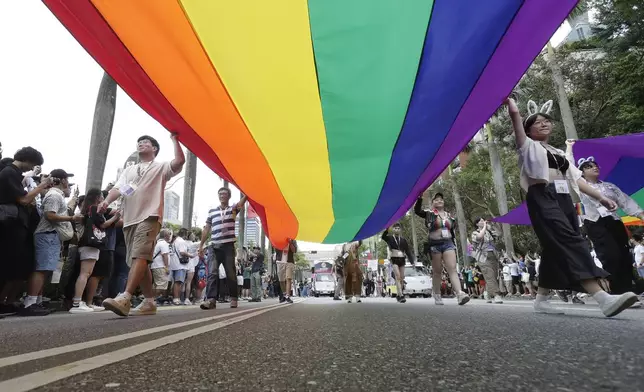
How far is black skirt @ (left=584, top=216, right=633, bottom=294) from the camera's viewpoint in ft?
15.2

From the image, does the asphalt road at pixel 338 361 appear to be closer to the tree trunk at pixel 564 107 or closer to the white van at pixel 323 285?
the tree trunk at pixel 564 107

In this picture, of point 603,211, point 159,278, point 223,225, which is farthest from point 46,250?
point 603,211

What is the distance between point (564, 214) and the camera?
3297 millimetres

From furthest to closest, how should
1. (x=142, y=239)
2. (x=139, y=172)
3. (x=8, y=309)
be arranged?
(x=8, y=309), (x=139, y=172), (x=142, y=239)

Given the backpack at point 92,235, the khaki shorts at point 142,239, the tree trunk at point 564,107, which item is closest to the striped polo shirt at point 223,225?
the backpack at point 92,235

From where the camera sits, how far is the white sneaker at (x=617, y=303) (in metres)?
2.72

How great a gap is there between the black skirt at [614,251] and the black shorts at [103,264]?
6.61m

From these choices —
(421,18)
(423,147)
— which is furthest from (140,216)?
(421,18)

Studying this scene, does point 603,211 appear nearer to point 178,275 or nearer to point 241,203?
point 241,203

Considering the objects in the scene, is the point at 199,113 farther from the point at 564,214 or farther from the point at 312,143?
the point at 564,214

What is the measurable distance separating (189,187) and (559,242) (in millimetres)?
15481

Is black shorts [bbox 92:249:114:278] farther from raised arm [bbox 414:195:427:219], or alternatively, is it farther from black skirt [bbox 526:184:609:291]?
black skirt [bbox 526:184:609:291]

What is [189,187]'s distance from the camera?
16.8 m

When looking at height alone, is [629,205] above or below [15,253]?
above
